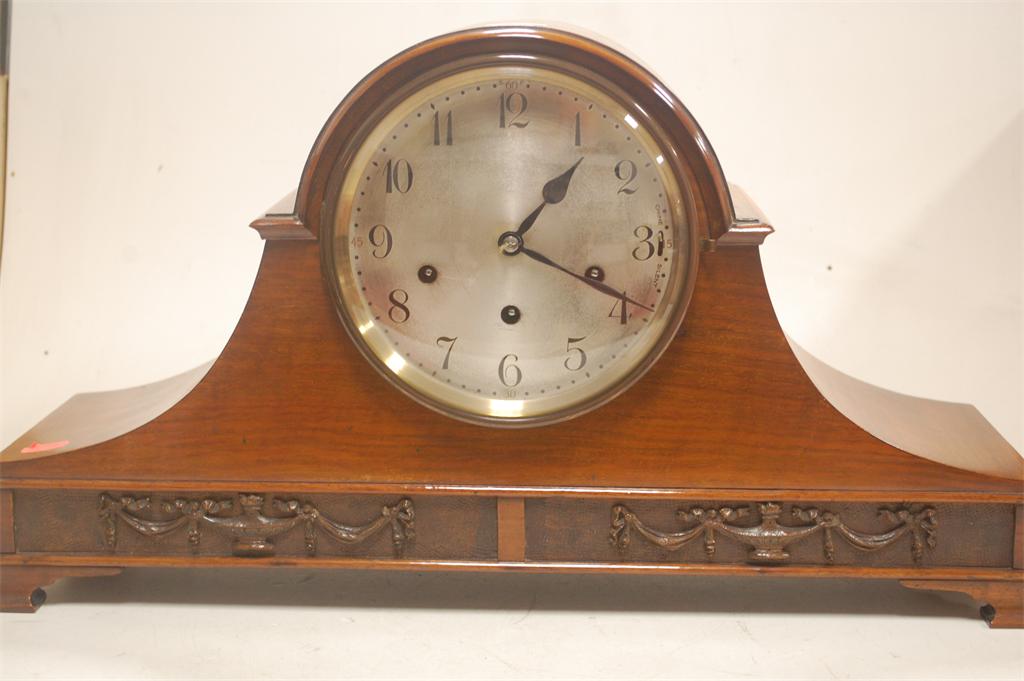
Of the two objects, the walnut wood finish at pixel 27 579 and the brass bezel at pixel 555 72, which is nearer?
the brass bezel at pixel 555 72

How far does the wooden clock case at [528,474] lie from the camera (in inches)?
106

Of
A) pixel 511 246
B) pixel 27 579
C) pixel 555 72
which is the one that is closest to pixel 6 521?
pixel 27 579

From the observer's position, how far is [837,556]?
2.76 m

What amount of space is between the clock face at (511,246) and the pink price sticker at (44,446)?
26.7 inches

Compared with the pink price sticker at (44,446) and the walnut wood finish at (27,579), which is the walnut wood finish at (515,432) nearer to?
the pink price sticker at (44,446)

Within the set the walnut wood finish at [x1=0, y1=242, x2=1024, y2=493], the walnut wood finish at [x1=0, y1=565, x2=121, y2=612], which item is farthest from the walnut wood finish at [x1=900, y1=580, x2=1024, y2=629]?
the walnut wood finish at [x1=0, y1=565, x2=121, y2=612]

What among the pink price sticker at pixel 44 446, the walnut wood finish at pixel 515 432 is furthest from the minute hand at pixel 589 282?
the pink price sticker at pixel 44 446

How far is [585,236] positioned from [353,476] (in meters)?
0.67

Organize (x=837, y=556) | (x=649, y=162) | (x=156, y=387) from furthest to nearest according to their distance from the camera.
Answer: (x=156, y=387), (x=837, y=556), (x=649, y=162)

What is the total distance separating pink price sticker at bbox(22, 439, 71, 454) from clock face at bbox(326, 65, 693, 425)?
2.23 feet

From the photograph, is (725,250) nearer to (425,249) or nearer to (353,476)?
(425,249)

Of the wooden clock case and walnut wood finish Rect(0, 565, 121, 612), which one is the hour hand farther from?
walnut wood finish Rect(0, 565, 121, 612)

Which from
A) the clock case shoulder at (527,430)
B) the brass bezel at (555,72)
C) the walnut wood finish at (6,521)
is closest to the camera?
the brass bezel at (555,72)

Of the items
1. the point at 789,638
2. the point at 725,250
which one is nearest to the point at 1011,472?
the point at 789,638
